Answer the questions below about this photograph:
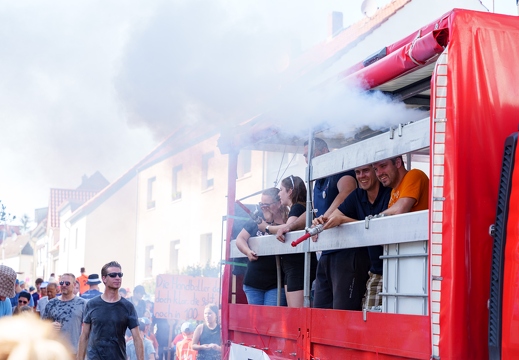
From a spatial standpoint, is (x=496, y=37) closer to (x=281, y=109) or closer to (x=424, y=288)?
(x=424, y=288)

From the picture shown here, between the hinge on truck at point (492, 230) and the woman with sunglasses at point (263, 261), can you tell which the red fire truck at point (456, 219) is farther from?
the woman with sunglasses at point (263, 261)

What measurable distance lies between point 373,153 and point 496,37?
97 centimetres

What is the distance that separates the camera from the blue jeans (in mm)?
6773

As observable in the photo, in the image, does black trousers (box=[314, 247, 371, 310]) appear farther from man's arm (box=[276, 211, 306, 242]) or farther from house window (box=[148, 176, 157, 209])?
house window (box=[148, 176, 157, 209])

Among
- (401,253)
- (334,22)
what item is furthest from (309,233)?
(334,22)

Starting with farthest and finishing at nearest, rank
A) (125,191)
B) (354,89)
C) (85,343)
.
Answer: (125,191) → (85,343) → (354,89)

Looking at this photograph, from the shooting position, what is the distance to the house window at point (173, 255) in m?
20.0

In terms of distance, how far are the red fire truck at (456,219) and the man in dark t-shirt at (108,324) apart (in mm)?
3317

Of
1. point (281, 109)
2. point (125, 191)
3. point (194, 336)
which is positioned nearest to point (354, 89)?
point (281, 109)

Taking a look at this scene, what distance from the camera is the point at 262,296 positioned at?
686 cm

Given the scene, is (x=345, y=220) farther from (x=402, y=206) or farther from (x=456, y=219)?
(x=456, y=219)

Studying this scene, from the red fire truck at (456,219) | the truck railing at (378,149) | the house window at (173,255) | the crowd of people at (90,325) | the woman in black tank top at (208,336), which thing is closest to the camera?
the red fire truck at (456,219)

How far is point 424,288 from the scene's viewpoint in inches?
161

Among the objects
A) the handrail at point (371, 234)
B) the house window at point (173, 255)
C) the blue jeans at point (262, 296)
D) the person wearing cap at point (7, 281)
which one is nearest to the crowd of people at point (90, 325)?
the person wearing cap at point (7, 281)
